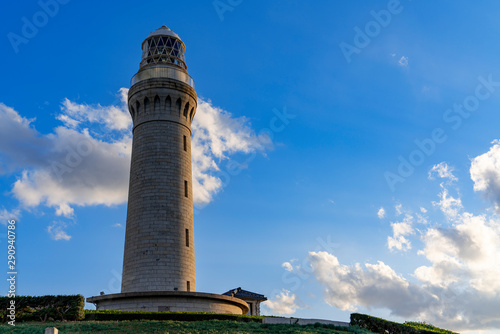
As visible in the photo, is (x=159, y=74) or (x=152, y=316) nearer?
(x=152, y=316)

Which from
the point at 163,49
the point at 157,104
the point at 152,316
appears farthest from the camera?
the point at 163,49

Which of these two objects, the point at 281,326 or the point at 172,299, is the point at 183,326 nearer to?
the point at 281,326

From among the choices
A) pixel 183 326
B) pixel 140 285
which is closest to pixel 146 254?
pixel 140 285

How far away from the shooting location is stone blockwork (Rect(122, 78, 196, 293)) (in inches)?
1309

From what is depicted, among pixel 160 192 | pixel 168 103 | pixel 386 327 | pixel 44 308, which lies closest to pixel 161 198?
pixel 160 192

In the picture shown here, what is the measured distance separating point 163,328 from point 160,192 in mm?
13797

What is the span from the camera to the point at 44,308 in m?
25.0

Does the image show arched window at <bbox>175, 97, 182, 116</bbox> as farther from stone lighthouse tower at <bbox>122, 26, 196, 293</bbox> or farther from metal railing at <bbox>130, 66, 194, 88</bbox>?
metal railing at <bbox>130, 66, 194, 88</bbox>

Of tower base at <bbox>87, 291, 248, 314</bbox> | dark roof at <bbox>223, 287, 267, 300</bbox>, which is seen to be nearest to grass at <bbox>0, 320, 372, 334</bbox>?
tower base at <bbox>87, 291, 248, 314</bbox>

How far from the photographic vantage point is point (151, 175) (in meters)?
35.6

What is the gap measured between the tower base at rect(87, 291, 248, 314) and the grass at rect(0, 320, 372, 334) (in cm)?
647

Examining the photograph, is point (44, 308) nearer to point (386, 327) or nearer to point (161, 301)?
point (161, 301)

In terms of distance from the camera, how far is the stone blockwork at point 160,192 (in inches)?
1309

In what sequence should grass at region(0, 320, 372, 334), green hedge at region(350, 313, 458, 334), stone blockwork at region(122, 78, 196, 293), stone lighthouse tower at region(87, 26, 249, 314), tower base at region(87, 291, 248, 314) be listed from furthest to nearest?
stone blockwork at region(122, 78, 196, 293)
stone lighthouse tower at region(87, 26, 249, 314)
tower base at region(87, 291, 248, 314)
green hedge at region(350, 313, 458, 334)
grass at region(0, 320, 372, 334)
